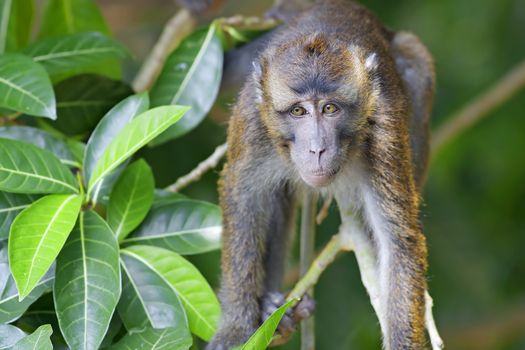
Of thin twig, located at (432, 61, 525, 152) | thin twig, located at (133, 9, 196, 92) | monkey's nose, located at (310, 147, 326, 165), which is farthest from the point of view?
thin twig, located at (432, 61, 525, 152)

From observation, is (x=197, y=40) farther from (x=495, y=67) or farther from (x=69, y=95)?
(x=495, y=67)

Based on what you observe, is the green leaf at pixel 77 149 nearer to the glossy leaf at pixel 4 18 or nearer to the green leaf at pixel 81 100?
the green leaf at pixel 81 100

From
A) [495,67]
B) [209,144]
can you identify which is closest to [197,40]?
[209,144]

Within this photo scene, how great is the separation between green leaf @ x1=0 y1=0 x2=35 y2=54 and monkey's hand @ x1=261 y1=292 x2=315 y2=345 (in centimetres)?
213

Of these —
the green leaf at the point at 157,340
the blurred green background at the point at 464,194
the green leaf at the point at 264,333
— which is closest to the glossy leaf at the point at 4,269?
the green leaf at the point at 157,340

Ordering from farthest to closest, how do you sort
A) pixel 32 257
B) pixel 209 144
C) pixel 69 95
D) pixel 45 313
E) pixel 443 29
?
pixel 443 29 → pixel 209 144 → pixel 69 95 → pixel 45 313 → pixel 32 257

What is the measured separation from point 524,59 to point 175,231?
19.6ft

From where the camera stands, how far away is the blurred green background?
9148 mm

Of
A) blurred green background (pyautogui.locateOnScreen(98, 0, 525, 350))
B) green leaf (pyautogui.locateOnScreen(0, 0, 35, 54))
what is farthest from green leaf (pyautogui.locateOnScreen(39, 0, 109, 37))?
blurred green background (pyautogui.locateOnScreen(98, 0, 525, 350))

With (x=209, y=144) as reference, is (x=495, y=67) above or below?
above

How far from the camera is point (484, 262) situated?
9812 mm

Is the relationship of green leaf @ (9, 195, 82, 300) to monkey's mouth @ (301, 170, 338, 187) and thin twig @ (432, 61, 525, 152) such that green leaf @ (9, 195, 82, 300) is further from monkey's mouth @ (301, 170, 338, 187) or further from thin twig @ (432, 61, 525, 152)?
thin twig @ (432, 61, 525, 152)

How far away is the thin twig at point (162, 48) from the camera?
20.4 ft

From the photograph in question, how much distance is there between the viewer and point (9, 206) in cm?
407
